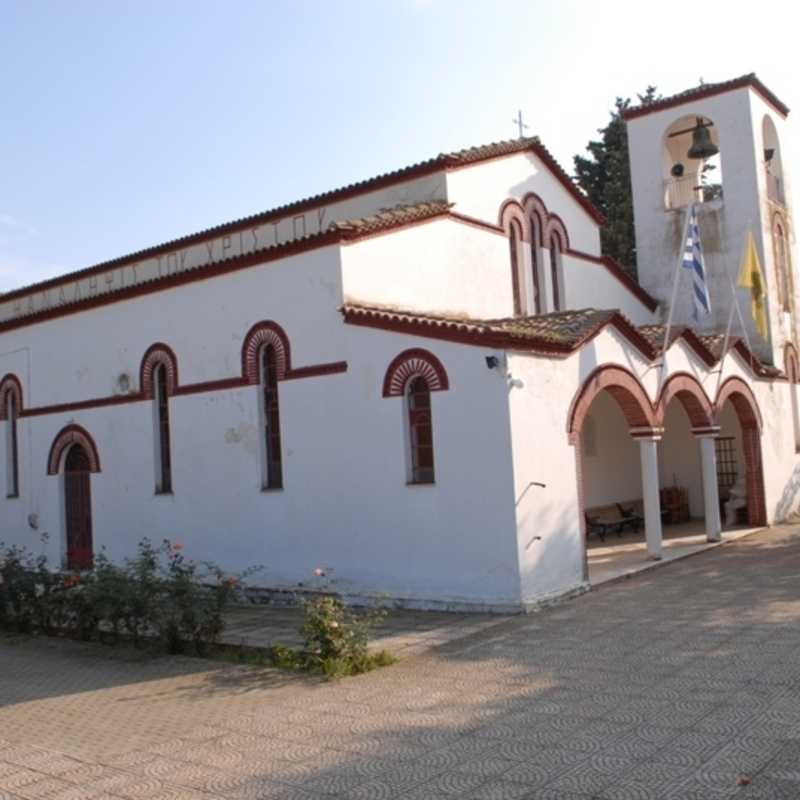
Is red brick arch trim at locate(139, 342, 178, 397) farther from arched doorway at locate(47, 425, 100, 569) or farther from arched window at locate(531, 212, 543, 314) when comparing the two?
arched window at locate(531, 212, 543, 314)

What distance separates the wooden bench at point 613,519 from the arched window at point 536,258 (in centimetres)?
420

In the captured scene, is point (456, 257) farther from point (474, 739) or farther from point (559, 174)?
point (474, 739)

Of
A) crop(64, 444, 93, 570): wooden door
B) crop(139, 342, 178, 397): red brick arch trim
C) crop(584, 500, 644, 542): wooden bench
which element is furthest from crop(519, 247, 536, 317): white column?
crop(64, 444, 93, 570): wooden door

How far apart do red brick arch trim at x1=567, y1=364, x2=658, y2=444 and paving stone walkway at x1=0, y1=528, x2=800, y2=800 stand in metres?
2.62

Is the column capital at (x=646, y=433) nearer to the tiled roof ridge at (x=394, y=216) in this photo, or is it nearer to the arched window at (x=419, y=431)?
the arched window at (x=419, y=431)

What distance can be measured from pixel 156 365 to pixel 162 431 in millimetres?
1142

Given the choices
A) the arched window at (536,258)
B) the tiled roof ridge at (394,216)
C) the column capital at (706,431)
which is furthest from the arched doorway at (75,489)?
the column capital at (706,431)

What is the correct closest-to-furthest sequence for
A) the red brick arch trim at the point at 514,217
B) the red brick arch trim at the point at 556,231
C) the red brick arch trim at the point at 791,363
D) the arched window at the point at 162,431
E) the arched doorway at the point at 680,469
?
the arched window at the point at 162,431 < the red brick arch trim at the point at 514,217 < the red brick arch trim at the point at 556,231 < the arched doorway at the point at 680,469 < the red brick arch trim at the point at 791,363

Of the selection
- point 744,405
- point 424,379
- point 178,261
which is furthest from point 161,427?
point 744,405

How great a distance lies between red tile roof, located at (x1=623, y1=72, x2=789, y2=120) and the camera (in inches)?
742

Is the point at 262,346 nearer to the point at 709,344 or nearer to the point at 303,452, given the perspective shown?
the point at 303,452

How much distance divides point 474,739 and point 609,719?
3.48 feet

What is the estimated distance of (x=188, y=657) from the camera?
1040 centimetres

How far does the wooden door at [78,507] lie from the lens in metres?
17.3
